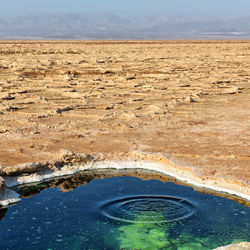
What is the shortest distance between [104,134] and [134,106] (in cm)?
217

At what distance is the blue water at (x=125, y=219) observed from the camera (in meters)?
3.74

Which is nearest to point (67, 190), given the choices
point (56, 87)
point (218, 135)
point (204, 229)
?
point (204, 229)

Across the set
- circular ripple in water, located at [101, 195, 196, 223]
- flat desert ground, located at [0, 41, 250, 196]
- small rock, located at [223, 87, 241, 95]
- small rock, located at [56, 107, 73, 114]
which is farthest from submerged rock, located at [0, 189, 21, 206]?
small rock, located at [223, 87, 241, 95]

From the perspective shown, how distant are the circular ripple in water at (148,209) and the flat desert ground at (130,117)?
2.22 feet

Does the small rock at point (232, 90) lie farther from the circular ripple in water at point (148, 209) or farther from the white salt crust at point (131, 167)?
the circular ripple in water at point (148, 209)

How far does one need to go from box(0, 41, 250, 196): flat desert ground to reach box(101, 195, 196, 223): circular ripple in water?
678mm

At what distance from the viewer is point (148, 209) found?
4.33m

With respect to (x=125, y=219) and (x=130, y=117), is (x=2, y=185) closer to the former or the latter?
(x=125, y=219)

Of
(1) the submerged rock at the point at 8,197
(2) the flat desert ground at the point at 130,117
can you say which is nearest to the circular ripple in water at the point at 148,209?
(2) the flat desert ground at the point at 130,117

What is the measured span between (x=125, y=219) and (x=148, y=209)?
0.30m

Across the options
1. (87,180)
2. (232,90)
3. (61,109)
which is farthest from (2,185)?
(232,90)

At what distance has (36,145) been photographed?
5.95 metres

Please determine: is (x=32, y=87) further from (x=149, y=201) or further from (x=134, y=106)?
(x=149, y=201)

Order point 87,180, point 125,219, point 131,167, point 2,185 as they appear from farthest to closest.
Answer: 1. point 131,167
2. point 87,180
3. point 2,185
4. point 125,219
